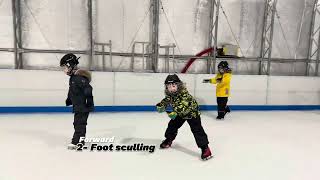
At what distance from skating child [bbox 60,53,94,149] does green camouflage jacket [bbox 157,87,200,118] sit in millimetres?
909

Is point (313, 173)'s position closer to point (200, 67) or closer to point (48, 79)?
point (200, 67)

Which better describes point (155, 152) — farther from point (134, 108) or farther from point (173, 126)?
point (134, 108)

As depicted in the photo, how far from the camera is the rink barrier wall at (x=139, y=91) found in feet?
18.9

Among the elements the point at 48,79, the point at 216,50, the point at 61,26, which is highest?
the point at 61,26

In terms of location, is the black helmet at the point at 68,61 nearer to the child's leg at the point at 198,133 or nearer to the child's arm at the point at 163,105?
A: the child's arm at the point at 163,105

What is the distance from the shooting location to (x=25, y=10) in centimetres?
617

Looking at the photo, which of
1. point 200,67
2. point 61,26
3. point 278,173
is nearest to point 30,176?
point 278,173

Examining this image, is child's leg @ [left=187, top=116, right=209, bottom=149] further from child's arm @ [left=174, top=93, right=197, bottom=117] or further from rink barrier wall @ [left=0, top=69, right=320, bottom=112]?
rink barrier wall @ [left=0, top=69, right=320, bottom=112]

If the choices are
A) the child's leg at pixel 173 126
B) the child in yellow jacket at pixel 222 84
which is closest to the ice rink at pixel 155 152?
the child's leg at pixel 173 126

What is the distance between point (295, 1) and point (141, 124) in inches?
235

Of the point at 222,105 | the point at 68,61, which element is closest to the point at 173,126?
the point at 68,61

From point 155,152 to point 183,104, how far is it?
80 cm

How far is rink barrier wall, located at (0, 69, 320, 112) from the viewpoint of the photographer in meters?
5.75

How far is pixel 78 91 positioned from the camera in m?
3.24
